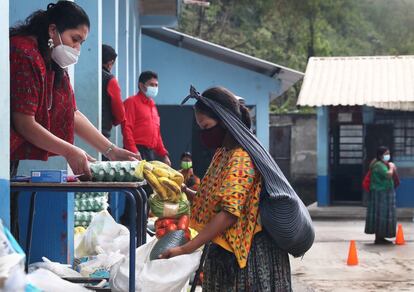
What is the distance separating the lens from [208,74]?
20703 millimetres

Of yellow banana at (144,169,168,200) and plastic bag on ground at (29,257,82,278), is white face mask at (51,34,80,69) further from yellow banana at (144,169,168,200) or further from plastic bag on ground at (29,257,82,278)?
plastic bag on ground at (29,257,82,278)

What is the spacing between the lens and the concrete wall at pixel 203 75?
20656 mm

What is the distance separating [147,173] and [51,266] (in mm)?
973

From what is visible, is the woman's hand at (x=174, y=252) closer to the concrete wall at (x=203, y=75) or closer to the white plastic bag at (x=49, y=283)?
the white plastic bag at (x=49, y=283)

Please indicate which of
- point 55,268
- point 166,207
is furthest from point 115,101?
point 166,207

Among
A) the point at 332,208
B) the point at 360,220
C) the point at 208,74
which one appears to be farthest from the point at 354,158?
the point at 208,74

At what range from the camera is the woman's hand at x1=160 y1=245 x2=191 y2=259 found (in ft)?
15.1

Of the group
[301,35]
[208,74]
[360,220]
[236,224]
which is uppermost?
[301,35]

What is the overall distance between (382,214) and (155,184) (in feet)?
36.5

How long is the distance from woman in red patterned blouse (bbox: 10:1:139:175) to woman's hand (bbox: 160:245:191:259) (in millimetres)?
559

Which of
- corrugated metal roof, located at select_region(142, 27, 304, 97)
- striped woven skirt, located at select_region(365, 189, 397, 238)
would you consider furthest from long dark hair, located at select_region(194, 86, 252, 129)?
corrugated metal roof, located at select_region(142, 27, 304, 97)

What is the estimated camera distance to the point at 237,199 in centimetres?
444

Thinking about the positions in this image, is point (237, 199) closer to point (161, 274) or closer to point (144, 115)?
point (161, 274)

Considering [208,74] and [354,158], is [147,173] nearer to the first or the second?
[208,74]
